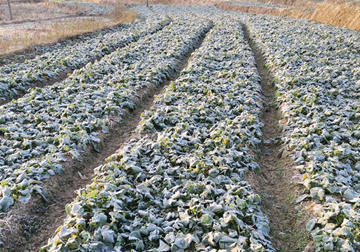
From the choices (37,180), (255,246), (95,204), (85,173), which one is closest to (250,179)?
(255,246)

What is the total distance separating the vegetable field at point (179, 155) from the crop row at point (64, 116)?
44mm

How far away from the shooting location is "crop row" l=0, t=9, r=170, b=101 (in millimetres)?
13484

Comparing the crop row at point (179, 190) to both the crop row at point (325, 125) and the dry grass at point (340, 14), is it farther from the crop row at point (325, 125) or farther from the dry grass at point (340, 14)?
the dry grass at point (340, 14)

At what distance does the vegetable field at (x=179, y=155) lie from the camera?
5.79 meters

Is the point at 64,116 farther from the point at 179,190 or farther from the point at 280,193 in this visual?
the point at 280,193

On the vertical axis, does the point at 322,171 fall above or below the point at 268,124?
above

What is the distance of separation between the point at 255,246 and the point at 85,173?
17.0 ft

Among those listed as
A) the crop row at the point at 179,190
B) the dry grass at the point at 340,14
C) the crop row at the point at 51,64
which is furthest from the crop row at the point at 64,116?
the dry grass at the point at 340,14

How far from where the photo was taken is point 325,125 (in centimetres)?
964

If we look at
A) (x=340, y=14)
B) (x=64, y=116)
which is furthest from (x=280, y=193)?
(x=340, y=14)

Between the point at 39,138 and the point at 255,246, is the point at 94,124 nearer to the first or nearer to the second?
the point at 39,138

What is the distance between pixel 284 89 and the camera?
13312mm

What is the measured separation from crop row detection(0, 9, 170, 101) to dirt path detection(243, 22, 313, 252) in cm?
1078

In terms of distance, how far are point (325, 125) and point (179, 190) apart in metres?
5.65
